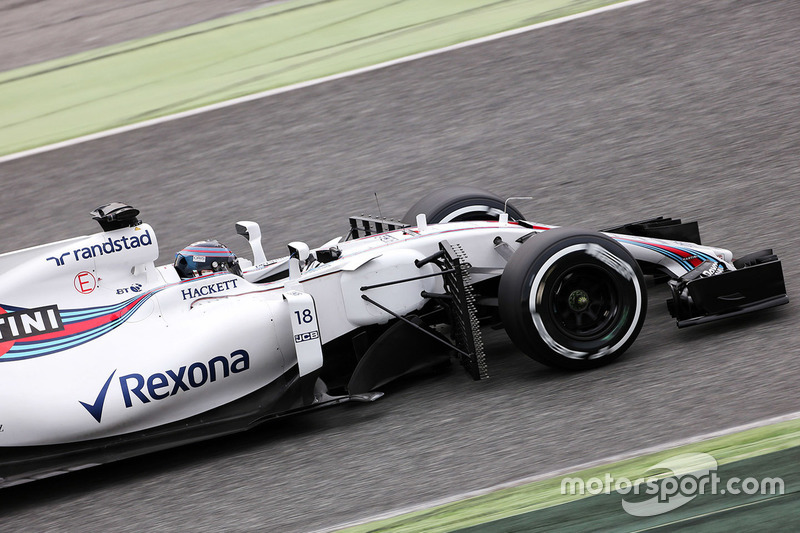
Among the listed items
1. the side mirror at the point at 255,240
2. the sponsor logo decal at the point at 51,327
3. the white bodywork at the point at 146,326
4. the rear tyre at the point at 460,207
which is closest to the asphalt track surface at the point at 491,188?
the white bodywork at the point at 146,326

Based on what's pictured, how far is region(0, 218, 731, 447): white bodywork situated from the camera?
4.82m

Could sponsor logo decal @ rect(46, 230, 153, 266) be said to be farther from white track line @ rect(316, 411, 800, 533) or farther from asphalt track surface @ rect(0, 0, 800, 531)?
white track line @ rect(316, 411, 800, 533)

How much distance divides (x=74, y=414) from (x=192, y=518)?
2.97ft

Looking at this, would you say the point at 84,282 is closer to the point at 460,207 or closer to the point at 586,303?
the point at 460,207

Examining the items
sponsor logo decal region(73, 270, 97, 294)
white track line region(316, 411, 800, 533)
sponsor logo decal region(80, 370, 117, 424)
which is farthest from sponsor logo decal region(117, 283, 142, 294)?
white track line region(316, 411, 800, 533)

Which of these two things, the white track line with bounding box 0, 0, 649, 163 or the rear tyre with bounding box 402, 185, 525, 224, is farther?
the white track line with bounding box 0, 0, 649, 163

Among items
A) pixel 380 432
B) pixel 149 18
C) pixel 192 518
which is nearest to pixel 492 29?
pixel 149 18

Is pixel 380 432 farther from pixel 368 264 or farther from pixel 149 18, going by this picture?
pixel 149 18

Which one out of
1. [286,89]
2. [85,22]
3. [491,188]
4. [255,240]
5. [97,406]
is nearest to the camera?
[97,406]

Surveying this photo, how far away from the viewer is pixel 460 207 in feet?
20.9

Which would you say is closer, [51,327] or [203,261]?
[51,327]

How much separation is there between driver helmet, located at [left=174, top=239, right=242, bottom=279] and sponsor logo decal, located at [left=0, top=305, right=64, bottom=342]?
76 cm

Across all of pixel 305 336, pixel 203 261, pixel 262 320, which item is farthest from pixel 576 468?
pixel 203 261

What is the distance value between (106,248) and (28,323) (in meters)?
0.56
